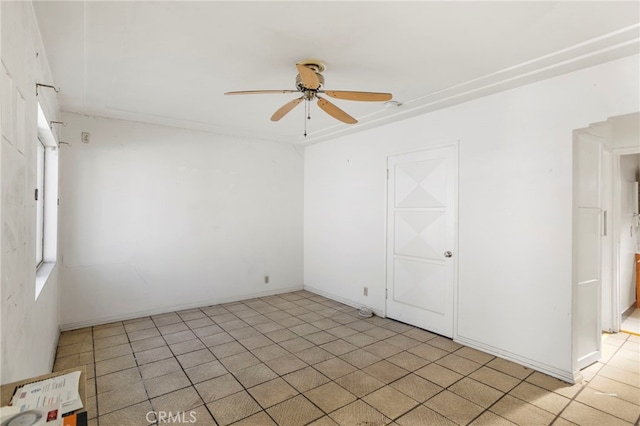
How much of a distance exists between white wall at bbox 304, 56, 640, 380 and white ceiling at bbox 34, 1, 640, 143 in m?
0.21

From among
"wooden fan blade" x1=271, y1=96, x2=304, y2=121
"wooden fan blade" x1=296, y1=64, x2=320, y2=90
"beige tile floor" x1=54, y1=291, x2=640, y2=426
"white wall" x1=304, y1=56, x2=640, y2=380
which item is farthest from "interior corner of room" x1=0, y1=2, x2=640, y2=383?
"wooden fan blade" x1=271, y1=96, x2=304, y2=121

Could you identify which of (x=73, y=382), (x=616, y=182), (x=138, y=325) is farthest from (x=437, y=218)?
(x=138, y=325)

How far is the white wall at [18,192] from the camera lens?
1.31m

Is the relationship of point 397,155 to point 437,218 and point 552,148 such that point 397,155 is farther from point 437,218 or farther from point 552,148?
point 552,148

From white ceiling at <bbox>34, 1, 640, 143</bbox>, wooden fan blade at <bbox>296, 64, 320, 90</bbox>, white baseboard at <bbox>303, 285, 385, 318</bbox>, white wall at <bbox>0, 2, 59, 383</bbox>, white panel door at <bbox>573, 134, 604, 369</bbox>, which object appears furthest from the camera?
white baseboard at <bbox>303, 285, 385, 318</bbox>

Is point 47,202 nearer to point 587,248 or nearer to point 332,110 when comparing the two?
point 332,110

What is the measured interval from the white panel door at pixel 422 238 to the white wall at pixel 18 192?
11.3 feet

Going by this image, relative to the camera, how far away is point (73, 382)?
1071 mm

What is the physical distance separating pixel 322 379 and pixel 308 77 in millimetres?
2377

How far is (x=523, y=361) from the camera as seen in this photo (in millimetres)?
2932

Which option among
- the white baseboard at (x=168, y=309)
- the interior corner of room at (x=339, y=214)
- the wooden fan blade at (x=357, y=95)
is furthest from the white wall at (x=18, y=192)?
the white baseboard at (x=168, y=309)

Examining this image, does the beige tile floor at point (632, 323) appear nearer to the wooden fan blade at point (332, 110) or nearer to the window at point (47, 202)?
the wooden fan blade at point (332, 110)

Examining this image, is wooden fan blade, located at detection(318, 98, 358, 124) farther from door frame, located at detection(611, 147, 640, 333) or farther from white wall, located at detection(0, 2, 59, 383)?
door frame, located at detection(611, 147, 640, 333)

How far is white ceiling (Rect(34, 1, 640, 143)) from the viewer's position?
1.92m
